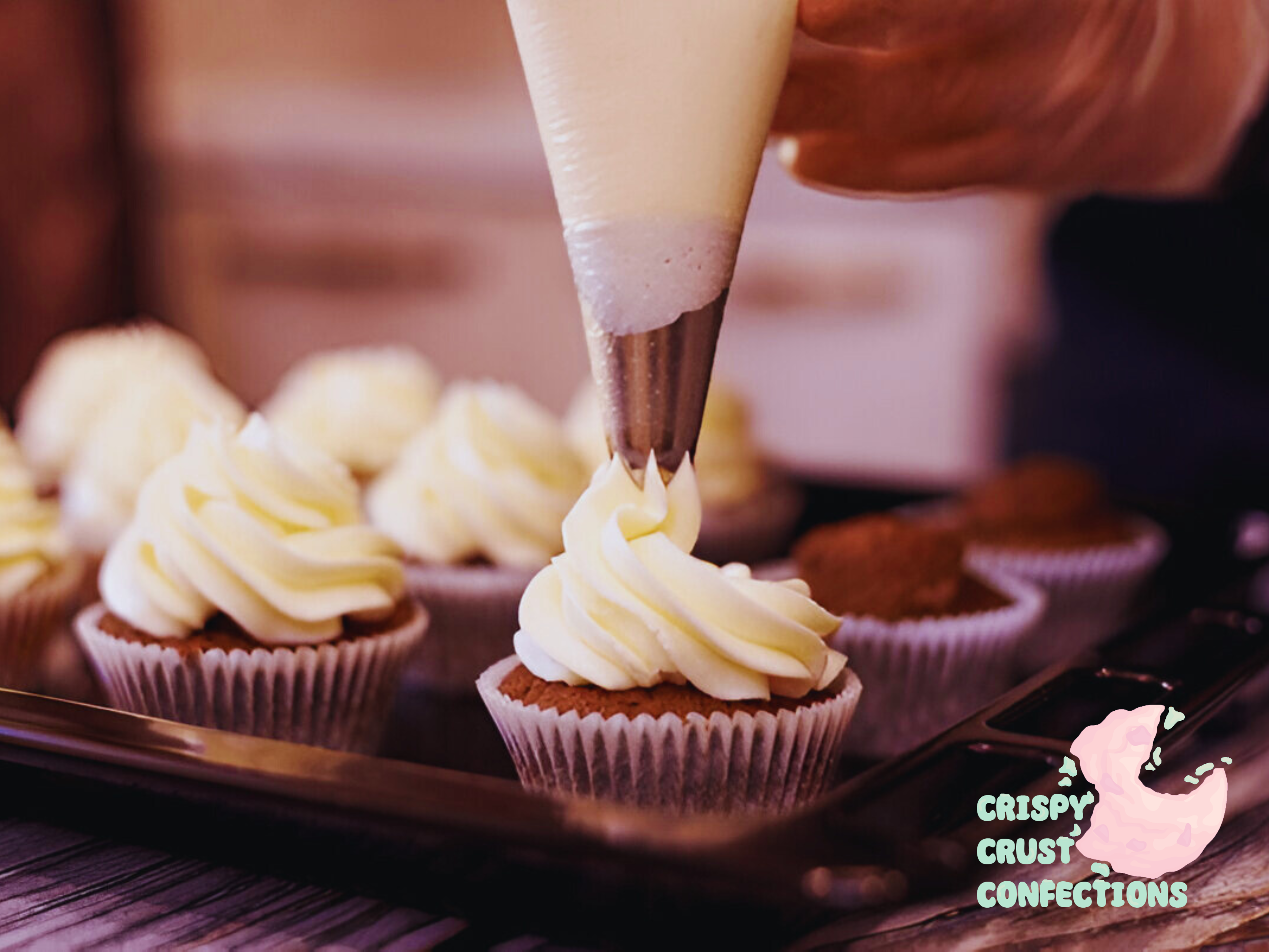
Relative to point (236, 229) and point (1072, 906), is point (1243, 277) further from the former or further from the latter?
point (236, 229)

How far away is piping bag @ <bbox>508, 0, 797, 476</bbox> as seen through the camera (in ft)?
3.65

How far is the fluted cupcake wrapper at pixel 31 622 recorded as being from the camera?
168 centimetres

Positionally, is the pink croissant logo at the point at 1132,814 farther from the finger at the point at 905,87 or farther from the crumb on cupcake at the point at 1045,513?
the crumb on cupcake at the point at 1045,513

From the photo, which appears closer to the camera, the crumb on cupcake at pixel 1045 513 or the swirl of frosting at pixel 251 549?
the swirl of frosting at pixel 251 549

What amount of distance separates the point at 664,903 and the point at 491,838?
0.14m

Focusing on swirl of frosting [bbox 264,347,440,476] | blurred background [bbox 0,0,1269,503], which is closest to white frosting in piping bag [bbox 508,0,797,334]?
swirl of frosting [bbox 264,347,440,476]

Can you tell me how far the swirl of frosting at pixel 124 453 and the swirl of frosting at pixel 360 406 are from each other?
265mm

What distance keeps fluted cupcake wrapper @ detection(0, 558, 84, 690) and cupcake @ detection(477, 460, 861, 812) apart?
0.74 metres

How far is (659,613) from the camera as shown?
123cm

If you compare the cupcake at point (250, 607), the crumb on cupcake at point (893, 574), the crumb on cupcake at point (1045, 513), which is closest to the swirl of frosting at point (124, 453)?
the cupcake at point (250, 607)

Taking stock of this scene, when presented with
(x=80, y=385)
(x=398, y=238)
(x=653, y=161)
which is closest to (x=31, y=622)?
(x=653, y=161)

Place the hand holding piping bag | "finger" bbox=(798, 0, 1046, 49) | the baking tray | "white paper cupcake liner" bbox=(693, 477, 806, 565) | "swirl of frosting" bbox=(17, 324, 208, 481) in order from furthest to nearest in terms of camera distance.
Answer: "swirl of frosting" bbox=(17, 324, 208, 481)
"white paper cupcake liner" bbox=(693, 477, 806, 565)
the hand holding piping bag
"finger" bbox=(798, 0, 1046, 49)
the baking tray

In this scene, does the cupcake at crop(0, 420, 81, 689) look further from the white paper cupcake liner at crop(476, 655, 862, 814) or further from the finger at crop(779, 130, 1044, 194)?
the finger at crop(779, 130, 1044, 194)

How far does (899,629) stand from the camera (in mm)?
1646
